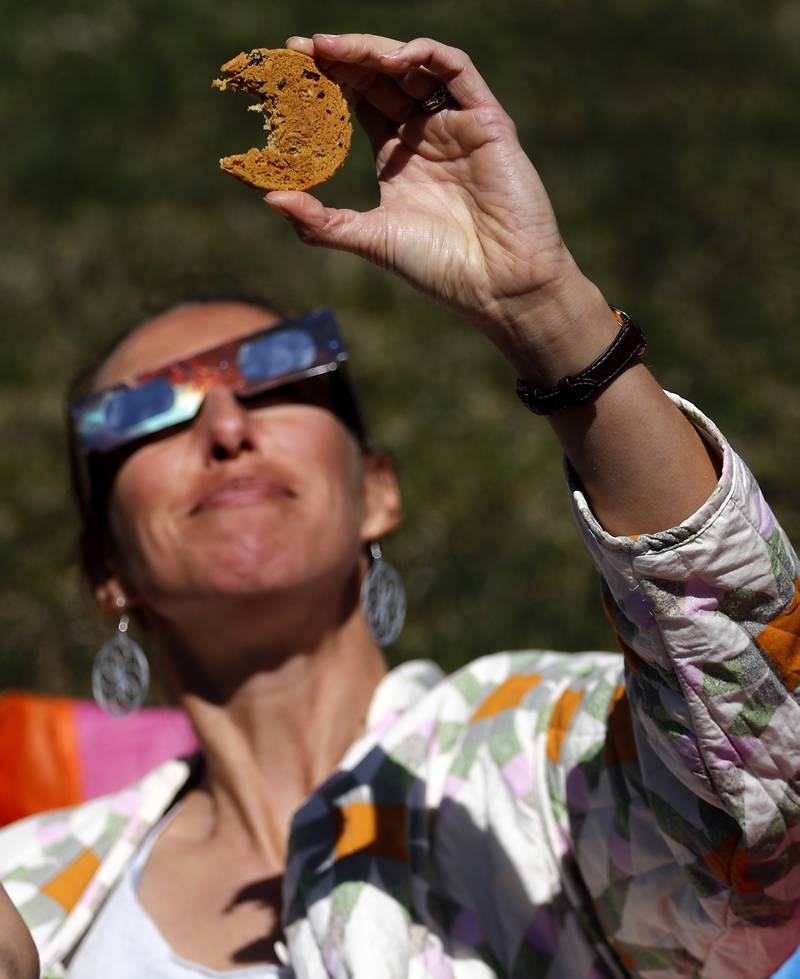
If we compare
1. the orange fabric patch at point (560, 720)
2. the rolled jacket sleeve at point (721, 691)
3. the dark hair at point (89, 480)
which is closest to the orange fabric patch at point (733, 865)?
the rolled jacket sleeve at point (721, 691)

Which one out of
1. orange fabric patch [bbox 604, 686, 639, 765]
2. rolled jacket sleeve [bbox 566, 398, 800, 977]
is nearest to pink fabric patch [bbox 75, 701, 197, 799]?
orange fabric patch [bbox 604, 686, 639, 765]

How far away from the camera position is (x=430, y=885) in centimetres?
215

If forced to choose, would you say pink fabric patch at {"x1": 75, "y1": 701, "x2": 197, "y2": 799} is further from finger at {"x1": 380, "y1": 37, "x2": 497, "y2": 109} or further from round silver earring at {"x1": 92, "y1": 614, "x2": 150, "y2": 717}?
finger at {"x1": 380, "y1": 37, "x2": 497, "y2": 109}

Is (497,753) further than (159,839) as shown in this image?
No

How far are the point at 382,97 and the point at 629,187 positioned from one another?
11.4ft

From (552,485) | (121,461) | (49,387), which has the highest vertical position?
(121,461)

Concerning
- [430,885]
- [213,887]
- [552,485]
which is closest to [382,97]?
[430,885]

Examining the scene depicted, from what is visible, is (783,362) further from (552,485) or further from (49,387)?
(49,387)

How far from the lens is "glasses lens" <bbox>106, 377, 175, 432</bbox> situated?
8.54ft

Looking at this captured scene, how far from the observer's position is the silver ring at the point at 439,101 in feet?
5.56

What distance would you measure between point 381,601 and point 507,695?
57 cm

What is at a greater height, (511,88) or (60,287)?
(511,88)

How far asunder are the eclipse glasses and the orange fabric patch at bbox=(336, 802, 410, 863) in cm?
87

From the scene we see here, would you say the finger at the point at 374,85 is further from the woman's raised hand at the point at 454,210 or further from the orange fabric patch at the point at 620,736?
the orange fabric patch at the point at 620,736
